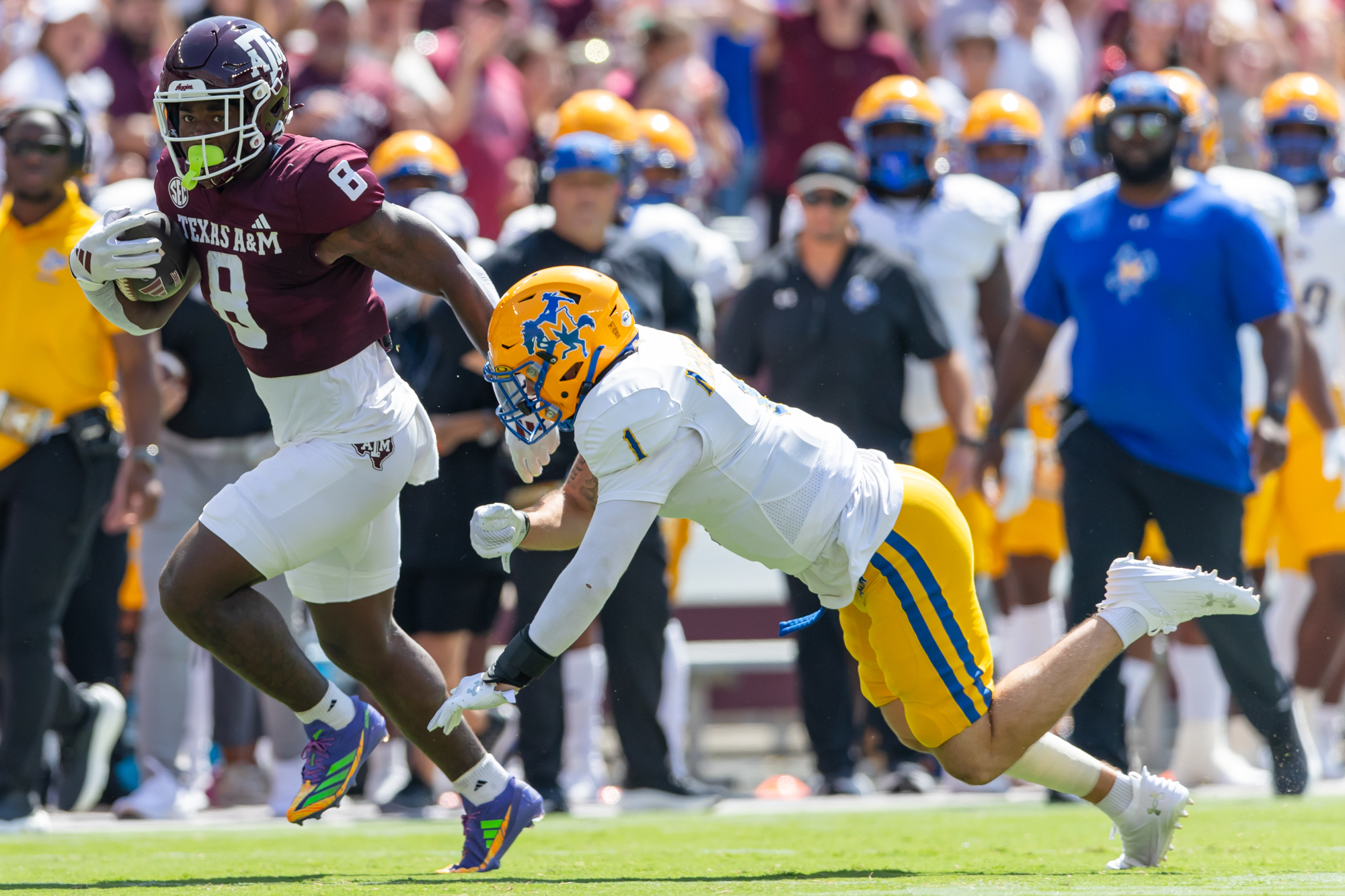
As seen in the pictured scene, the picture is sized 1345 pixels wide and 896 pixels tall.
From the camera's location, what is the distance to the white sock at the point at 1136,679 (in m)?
8.46

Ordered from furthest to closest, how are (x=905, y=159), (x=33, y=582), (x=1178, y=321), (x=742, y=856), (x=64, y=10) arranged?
(x=64, y=10), (x=905, y=159), (x=1178, y=321), (x=33, y=582), (x=742, y=856)

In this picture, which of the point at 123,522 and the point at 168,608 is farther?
the point at 123,522

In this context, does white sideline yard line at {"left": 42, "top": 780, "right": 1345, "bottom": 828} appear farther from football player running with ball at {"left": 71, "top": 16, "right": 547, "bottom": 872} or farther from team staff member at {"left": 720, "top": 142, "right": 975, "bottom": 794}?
football player running with ball at {"left": 71, "top": 16, "right": 547, "bottom": 872}

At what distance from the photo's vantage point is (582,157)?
744 cm

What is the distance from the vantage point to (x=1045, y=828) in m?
6.24

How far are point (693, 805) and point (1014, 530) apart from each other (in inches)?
78.9

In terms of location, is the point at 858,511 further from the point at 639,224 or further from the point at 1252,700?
the point at 639,224

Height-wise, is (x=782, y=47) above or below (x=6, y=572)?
above

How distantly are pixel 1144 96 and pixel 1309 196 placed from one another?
6.89 ft

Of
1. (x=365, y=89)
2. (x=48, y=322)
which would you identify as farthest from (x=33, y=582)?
(x=365, y=89)

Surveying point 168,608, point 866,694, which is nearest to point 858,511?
point 866,694

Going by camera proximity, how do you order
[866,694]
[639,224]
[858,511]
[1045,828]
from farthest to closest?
[639,224]
[1045,828]
[866,694]
[858,511]

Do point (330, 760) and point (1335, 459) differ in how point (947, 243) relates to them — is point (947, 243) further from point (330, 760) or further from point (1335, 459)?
point (330, 760)

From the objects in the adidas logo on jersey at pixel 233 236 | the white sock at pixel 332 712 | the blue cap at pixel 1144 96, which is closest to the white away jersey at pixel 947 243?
the blue cap at pixel 1144 96
